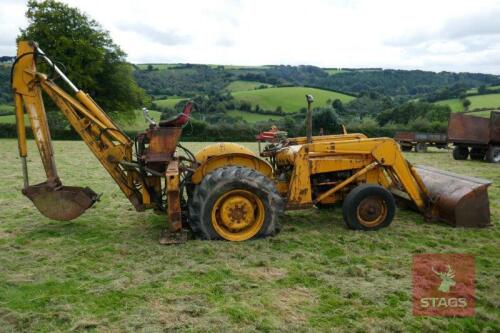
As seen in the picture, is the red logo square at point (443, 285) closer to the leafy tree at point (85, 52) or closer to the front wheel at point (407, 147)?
the front wheel at point (407, 147)

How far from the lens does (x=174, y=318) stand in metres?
3.76

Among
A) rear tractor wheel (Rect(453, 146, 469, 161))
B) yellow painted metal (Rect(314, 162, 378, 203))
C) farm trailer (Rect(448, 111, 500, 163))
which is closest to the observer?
yellow painted metal (Rect(314, 162, 378, 203))

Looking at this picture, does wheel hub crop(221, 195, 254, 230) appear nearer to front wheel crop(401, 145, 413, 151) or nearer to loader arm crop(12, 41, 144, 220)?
loader arm crop(12, 41, 144, 220)

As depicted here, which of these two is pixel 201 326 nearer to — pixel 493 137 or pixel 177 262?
pixel 177 262

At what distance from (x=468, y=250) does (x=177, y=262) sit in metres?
3.65

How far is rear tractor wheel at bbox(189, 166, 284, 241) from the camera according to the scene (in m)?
5.80

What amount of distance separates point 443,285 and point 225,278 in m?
2.21

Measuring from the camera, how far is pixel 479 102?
2037 inches

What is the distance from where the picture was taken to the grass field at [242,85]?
2731 inches

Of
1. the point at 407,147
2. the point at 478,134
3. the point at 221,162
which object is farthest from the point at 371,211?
the point at 407,147

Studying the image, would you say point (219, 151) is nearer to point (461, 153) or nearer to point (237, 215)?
point (237, 215)

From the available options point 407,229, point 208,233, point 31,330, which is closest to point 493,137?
point 407,229

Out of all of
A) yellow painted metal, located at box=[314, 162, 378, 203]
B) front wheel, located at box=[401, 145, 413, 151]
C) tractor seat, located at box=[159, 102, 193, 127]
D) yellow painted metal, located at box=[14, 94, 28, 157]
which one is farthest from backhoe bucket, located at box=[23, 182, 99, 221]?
front wheel, located at box=[401, 145, 413, 151]

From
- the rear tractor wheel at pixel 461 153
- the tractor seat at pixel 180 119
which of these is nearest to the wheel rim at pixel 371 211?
the tractor seat at pixel 180 119
